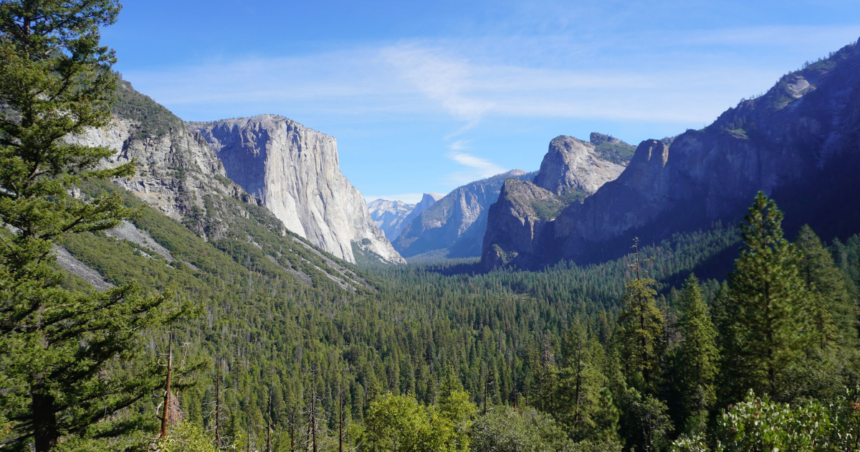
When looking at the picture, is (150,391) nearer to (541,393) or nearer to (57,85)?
(57,85)

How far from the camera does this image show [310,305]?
160750mm

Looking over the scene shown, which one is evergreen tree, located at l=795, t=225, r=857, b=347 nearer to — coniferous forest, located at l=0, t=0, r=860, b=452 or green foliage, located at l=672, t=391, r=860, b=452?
coniferous forest, located at l=0, t=0, r=860, b=452

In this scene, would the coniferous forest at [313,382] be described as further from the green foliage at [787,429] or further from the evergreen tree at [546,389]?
the evergreen tree at [546,389]

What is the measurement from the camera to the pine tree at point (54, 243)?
10406mm

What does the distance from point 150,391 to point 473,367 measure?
82927 millimetres

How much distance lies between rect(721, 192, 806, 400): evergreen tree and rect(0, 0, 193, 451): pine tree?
95.6 feet

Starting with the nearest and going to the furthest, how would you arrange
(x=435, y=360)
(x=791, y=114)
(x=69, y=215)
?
(x=69, y=215)
(x=435, y=360)
(x=791, y=114)

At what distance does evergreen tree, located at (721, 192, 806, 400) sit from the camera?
22188mm

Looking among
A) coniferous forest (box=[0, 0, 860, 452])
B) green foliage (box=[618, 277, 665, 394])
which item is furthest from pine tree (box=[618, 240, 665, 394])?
coniferous forest (box=[0, 0, 860, 452])

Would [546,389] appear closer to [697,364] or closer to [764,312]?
[697,364]

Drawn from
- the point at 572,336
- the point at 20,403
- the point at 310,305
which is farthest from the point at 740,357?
the point at 310,305

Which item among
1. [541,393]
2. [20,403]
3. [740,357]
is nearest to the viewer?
[20,403]

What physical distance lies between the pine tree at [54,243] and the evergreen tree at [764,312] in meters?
29.1

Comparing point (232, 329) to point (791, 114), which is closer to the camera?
point (232, 329)
